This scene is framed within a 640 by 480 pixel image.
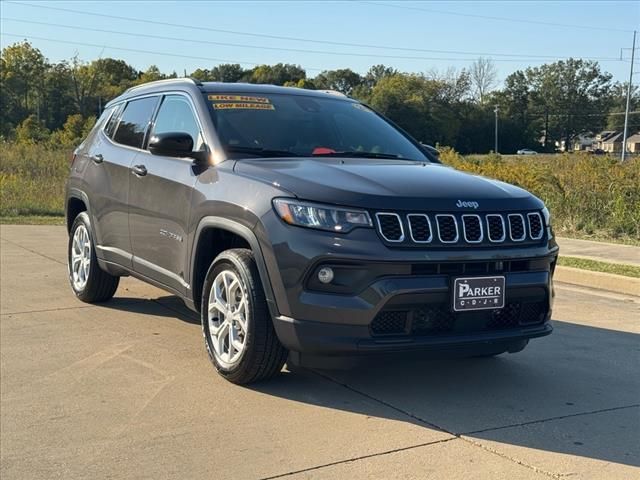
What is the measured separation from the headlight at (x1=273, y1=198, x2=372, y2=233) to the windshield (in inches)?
36.3

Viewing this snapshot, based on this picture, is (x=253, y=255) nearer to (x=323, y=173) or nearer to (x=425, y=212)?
(x=323, y=173)

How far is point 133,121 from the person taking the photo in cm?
629

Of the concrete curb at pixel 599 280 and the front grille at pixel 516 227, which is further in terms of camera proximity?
the concrete curb at pixel 599 280

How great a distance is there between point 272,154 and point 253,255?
912 mm

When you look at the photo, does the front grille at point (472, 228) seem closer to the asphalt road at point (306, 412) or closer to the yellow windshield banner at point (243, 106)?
the asphalt road at point (306, 412)

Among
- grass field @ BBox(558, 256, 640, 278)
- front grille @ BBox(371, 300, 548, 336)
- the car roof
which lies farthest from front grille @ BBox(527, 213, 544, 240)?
grass field @ BBox(558, 256, 640, 278)

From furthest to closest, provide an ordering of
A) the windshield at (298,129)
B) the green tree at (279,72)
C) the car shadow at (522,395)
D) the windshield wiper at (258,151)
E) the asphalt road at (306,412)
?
the green tree at (279,72)
the windshield at (298,129)
the windshield wiper at (258,151)
the car shadow at (522,395)
the asphalt road at (306,412)

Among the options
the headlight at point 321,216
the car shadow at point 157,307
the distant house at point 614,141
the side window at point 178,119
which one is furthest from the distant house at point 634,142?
the headlight at point 321,216

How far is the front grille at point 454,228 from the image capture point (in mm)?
3918

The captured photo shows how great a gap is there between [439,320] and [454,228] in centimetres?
50

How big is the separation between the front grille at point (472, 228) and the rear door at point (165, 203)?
1.83m

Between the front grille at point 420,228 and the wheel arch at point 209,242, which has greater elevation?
the front grille at point 420,228

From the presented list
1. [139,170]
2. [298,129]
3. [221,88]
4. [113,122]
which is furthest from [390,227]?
[113,122]

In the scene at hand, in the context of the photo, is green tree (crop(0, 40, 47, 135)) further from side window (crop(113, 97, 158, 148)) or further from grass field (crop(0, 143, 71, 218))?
side window (crop(113, 97, 158, 148))
